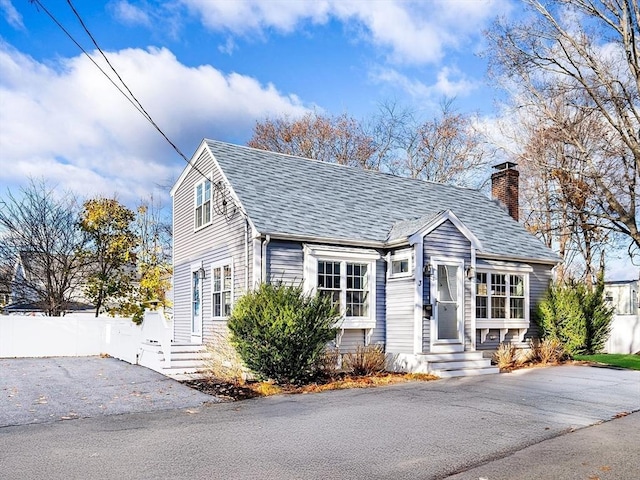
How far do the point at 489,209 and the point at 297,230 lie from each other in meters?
9.17

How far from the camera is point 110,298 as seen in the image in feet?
79.7

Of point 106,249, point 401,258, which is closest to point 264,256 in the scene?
point 401,258

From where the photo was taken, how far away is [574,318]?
17094mm

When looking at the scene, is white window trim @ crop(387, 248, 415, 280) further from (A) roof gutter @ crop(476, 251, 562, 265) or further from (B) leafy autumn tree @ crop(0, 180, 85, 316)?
(B) leafy autumn tree @ crop(0, 180, 85, 316)

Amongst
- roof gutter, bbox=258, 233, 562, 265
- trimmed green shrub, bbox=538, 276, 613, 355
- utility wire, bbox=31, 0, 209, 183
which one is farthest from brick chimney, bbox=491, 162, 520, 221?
utility wire, bbox=31, 0, 209, 183

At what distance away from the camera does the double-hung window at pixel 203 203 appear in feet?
55.0

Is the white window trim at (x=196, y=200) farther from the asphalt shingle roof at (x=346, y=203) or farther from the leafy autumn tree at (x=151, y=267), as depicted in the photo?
the leafy autumn tree at (x=151, y=267)

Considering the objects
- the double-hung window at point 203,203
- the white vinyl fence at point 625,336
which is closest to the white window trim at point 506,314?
the white vinyl fence at point 625,336

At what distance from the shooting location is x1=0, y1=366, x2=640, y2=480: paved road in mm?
5734

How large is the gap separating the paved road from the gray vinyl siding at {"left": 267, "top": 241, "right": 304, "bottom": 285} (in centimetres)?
377

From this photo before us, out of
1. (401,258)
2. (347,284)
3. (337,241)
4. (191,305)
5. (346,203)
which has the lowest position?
(191,305)

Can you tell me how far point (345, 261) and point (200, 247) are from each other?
5.19 m

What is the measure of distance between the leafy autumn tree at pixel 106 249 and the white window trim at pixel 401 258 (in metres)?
13.6

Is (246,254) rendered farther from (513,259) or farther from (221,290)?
(513,259)
